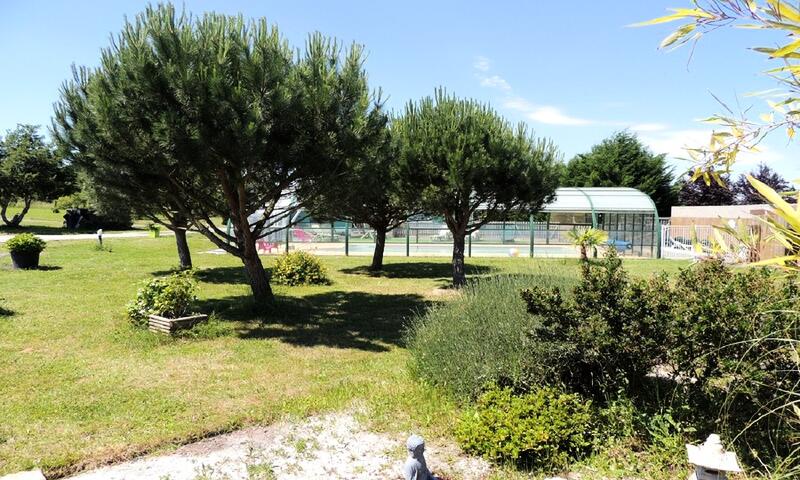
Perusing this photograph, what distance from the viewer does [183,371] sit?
632 centimetres

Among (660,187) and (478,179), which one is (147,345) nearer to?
(478,179)

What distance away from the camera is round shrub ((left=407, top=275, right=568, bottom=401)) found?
4539 mm

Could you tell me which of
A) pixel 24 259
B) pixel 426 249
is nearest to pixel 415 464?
pixel 24 259

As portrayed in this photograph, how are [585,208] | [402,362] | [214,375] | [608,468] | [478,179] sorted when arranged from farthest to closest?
[585,208]
[478,179]
[402,362]
[214,375]
[608,468]

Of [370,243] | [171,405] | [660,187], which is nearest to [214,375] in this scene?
[171,405]

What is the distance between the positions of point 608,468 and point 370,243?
72.1ft

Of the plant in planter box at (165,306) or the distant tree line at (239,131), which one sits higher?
the distant tree line at (239,131)

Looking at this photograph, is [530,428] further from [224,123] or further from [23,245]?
[23,245]

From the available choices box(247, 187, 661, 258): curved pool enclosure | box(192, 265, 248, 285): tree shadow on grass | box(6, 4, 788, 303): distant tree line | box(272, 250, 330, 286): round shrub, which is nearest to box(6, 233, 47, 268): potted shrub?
box(192, 265, 248, 285): tree shadow on grass

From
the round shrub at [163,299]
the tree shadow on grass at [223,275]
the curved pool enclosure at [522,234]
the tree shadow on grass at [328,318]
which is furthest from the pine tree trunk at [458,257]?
the curved pool enclosure at [522,234]

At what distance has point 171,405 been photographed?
511cm

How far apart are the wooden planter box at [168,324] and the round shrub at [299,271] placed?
607 centimetres

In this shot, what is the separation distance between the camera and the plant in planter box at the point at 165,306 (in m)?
8.18

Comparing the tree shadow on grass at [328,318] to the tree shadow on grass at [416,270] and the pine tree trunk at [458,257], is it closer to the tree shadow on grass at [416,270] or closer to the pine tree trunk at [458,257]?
the pine tree trunk at [458,257]
